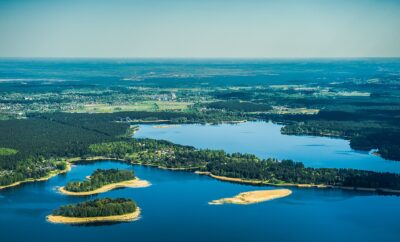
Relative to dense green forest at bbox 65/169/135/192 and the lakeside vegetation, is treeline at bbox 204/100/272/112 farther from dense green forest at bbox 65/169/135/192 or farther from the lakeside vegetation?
dense green forest at bbox 65/169/135/192

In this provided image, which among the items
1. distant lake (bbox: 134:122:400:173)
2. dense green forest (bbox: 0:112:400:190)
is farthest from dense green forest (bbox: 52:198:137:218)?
distant lake (bbox: 134:122:400:173)

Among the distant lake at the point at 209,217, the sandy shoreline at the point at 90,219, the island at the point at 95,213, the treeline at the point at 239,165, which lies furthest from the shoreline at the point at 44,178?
the sandy shoreline at the point at 90,219

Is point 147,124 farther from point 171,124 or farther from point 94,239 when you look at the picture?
point 94,239

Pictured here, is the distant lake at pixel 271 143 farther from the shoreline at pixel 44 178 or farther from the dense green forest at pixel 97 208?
the dense green forest at pixel 97 208

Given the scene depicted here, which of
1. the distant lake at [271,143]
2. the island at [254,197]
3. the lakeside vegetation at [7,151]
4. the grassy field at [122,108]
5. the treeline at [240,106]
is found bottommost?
the grassy field at [122,108]

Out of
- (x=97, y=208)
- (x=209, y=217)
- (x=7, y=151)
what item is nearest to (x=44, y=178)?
(x=7, y=151)

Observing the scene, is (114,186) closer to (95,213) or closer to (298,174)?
(95,213)
